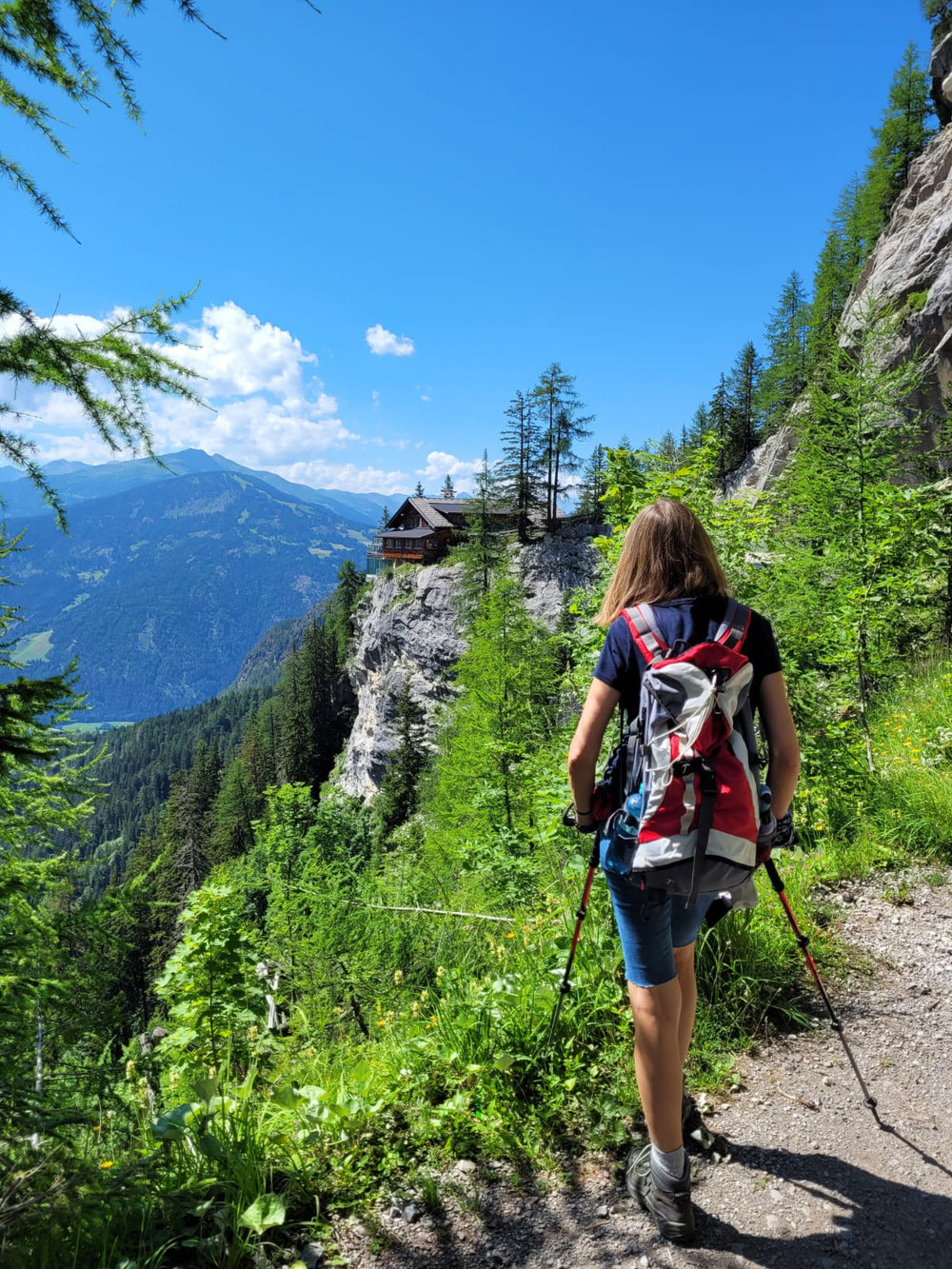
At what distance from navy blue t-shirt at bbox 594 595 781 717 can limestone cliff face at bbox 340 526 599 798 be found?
37319 millimetres

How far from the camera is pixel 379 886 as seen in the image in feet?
41.9

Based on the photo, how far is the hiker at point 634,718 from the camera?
200 centimetres

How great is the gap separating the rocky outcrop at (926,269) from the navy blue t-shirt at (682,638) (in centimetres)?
2366

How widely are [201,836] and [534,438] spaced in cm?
4469

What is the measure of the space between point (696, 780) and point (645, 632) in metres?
0.47

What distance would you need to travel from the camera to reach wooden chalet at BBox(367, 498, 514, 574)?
53312mm

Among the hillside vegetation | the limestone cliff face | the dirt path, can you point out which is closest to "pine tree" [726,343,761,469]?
the limestone cliff face

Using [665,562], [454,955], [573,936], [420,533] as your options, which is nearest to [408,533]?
[420,533]

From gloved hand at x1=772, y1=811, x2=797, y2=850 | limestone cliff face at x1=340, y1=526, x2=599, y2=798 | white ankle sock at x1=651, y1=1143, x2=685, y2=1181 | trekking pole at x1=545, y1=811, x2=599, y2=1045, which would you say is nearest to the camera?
white ankle sock at x1=651, y1=1143, x2=685, y2=1181

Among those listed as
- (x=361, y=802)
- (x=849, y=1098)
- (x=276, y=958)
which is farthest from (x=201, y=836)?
(x=849, y=1098)

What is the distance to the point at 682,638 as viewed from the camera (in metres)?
1.97

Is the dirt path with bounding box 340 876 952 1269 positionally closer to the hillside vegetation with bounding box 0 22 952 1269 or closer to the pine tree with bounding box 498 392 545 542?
the hillside vegetation with bounding box 0 22 952 1269

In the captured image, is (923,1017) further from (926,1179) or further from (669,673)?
(669,673)

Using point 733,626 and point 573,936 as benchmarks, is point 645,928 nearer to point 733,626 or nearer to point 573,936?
point 573,936
